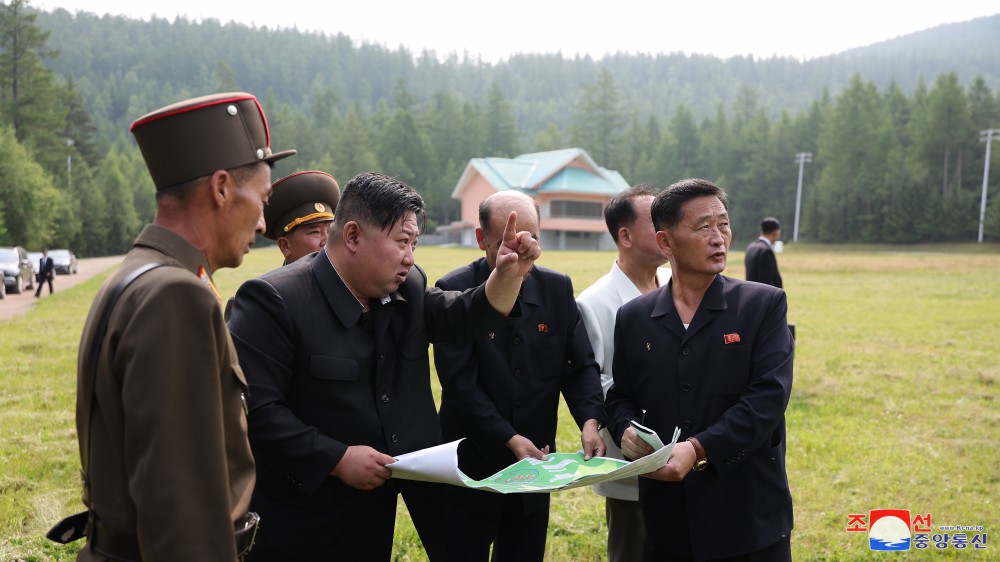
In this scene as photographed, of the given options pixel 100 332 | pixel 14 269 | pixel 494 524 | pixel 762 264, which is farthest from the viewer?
pixel 14 269

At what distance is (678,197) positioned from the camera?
11.3 ft

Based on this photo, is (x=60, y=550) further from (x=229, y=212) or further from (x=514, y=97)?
(x=514, y=97)

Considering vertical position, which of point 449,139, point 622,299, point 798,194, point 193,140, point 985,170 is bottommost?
point 798,194

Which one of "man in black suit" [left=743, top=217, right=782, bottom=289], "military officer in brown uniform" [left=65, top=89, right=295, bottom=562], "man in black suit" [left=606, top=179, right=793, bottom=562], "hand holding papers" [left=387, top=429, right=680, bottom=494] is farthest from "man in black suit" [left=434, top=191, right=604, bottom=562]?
"man in black suit" [left=743, top=217, right=782, bottom=289]

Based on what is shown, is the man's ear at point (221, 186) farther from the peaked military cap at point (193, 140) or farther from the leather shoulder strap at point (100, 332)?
the leather shoulder strap at point (100, 332)

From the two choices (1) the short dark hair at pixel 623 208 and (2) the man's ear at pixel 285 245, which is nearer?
(2) the man's ear at pixel 285 245

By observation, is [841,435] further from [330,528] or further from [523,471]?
[330,528]

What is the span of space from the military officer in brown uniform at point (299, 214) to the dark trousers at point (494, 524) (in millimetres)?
1572

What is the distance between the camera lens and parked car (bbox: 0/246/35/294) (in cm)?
2562

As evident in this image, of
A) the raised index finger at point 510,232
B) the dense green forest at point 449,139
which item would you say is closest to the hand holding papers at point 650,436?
the raised index finger at point 510,232

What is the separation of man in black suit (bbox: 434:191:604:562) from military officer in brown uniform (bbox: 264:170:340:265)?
86 centimetres

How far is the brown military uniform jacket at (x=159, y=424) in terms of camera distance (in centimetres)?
174

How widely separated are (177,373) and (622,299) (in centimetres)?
294

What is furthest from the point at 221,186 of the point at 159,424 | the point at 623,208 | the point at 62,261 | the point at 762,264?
the point at 62,261
